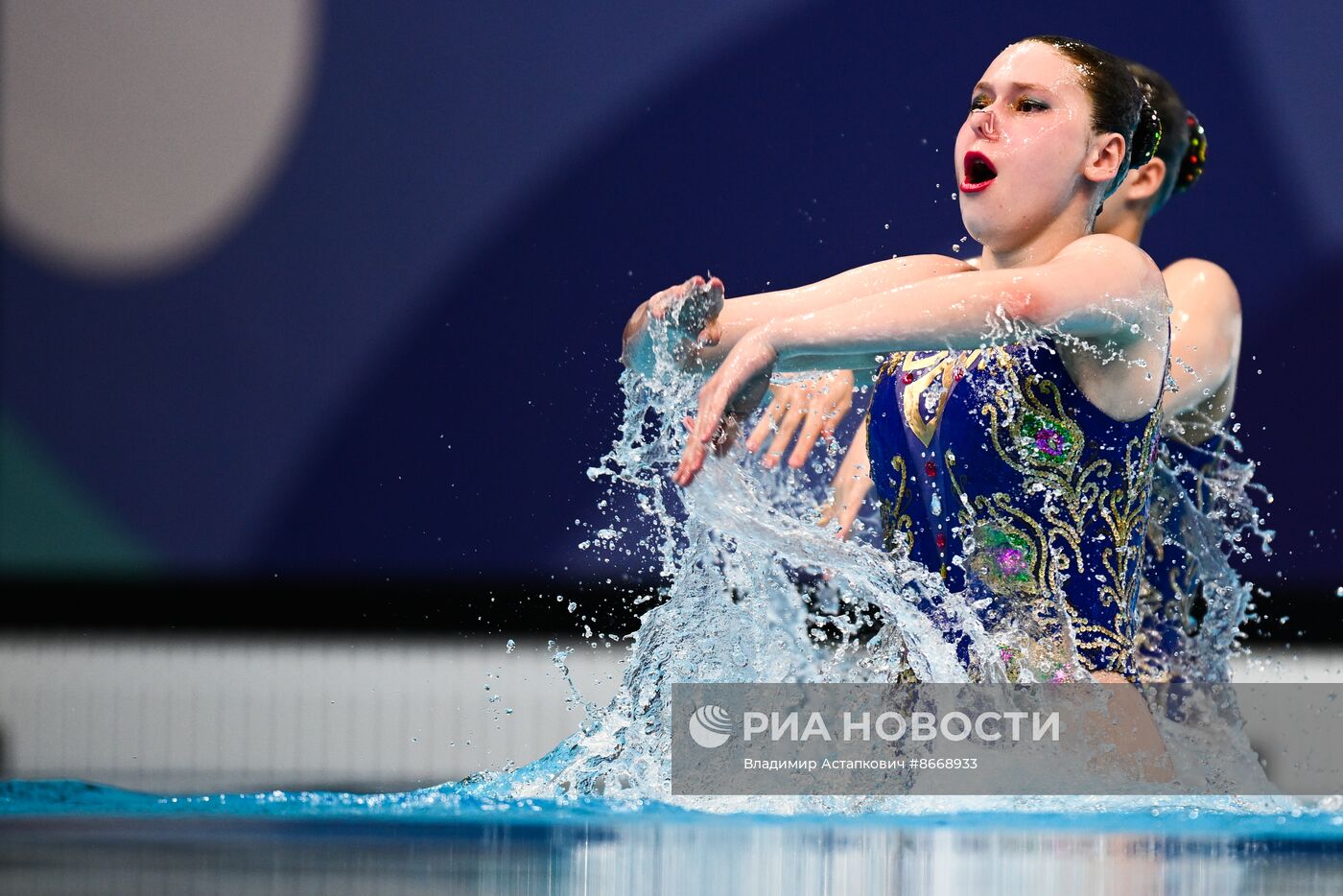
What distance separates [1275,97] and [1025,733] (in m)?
2.45

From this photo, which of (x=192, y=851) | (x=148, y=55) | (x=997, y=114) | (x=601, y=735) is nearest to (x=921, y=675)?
(x=601, y=735)

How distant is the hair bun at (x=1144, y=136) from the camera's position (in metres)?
1.61

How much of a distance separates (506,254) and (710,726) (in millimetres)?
2006

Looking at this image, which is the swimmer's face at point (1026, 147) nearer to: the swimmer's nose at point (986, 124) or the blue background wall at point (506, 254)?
the swimmer's nose at point (986, 124)

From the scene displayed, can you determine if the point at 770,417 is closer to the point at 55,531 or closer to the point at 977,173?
the point at 977,173

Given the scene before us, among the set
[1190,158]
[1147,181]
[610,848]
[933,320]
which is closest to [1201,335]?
[1147,181]

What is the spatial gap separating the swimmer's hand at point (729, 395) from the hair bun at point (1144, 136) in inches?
19.5

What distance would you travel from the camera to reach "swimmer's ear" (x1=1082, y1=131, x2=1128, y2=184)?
5.02 feet

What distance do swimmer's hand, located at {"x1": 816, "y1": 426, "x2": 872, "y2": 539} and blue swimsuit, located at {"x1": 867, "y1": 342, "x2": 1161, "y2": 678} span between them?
261 mm

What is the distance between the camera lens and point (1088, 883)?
3.16 feet

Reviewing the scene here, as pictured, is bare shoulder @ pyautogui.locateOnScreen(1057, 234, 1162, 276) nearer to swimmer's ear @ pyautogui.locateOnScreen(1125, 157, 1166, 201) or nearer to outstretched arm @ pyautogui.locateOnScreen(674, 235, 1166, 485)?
outstretched arm @ pyautogui.locateOnScreen(674, 235, 1166, 485)

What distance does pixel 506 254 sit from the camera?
3455 millimetres

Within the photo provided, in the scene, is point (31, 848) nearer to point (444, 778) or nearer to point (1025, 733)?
point (1025, 733)

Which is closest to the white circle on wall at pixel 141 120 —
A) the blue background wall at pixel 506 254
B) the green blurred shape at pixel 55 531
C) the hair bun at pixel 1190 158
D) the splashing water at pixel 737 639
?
the blue background wall at pixel 506 254
